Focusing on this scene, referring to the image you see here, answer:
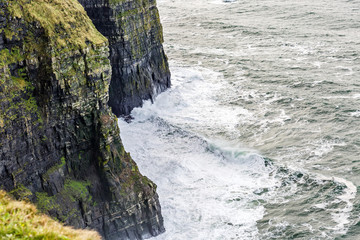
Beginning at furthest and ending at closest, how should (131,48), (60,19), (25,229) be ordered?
(131,48)
(60,19)
(25,229)

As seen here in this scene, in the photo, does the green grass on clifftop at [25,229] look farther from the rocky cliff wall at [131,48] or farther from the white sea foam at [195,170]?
the rocky cliff wall at [131,48]

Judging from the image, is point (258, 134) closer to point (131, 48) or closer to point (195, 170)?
point (195, 170)

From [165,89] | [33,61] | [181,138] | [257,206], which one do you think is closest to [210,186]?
[257,206]

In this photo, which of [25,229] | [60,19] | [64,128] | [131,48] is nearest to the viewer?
[25,229]

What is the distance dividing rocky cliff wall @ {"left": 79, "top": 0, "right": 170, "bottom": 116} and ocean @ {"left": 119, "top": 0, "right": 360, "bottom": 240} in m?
2.41

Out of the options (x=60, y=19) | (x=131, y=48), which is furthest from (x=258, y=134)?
(x=60, y=19)

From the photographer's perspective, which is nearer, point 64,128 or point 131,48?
point 64,128

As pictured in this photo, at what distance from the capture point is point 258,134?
52.7 meters

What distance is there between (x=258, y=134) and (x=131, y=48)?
18874 millimetres

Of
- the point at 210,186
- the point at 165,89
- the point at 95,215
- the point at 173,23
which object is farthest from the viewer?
the point at 173,23

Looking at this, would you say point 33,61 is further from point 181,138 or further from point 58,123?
point 181,138

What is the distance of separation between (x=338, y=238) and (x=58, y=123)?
75.5 feet

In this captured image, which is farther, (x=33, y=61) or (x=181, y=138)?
(x=181, y=138)

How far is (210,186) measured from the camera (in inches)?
1703
